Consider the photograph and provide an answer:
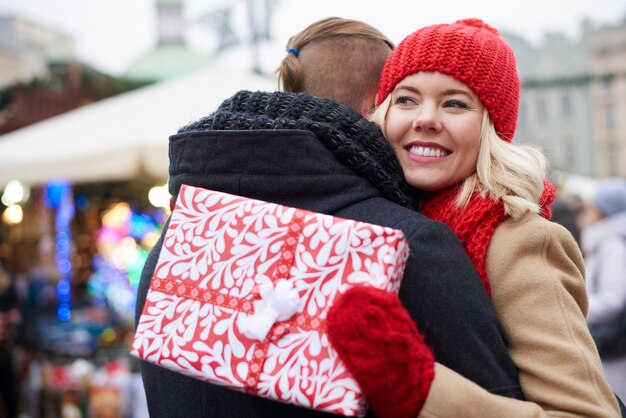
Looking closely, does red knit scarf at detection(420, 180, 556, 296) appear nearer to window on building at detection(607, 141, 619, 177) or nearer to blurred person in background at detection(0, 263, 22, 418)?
blurred person in background at detection(0, 263, 22, 418)

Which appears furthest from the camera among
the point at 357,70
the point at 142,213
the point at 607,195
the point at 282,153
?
the point at 142,213

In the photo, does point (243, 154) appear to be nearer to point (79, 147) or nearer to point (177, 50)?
point (79, 147)

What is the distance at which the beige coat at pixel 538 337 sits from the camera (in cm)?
127

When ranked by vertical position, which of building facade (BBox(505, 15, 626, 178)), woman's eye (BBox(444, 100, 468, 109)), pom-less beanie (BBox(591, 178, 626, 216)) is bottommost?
building facade (BBox(505, 15, 626, 178))

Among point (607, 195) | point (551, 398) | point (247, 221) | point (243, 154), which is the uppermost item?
point (243, 154)

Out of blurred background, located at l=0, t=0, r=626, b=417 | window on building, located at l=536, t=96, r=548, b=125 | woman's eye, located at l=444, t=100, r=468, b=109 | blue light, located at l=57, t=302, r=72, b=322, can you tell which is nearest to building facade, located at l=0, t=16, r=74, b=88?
blurred background, located at l=0, t=0, r=626, b=417

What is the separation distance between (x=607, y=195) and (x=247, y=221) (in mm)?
4290

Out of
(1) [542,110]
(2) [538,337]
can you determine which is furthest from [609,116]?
(2) [538,337]

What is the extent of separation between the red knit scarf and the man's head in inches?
16.5

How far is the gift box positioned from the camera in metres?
1.24

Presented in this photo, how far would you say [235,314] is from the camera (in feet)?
4.31

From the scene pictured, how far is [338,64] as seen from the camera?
187cm

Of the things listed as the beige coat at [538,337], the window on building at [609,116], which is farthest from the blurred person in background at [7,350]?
the window on building at [609,116]

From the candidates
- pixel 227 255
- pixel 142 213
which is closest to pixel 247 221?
pixel 227 255
